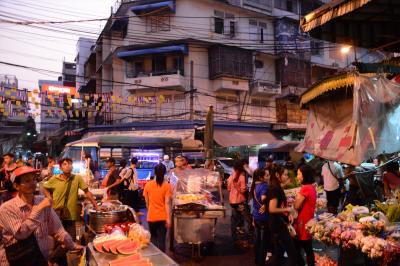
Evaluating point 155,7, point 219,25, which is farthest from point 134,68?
point 219,25

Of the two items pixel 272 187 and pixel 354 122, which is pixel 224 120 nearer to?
pixel 272 187

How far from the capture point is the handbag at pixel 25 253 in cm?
354

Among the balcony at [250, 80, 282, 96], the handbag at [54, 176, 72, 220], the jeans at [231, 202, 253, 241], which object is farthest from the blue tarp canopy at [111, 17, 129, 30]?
the handbag at [54, 176, 72, 220]

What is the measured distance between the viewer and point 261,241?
7.02 m

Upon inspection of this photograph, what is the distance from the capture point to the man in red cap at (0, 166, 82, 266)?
358 cm

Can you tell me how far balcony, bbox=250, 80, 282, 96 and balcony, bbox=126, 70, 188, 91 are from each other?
5.52 meters

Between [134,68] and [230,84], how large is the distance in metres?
7.74

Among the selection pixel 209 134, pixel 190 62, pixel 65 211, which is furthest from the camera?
pixel 190 62

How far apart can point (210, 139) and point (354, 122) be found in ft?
25.1

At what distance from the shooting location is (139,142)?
2028 centimetres

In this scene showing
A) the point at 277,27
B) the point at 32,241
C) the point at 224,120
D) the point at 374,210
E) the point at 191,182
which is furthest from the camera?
the point at 277,27

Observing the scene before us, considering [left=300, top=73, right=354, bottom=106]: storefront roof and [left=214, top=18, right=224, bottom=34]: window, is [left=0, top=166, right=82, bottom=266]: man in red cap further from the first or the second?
[left=214, top=18, right=224, bottom=34]: window

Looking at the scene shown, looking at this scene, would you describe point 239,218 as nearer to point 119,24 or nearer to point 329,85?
point 329,85

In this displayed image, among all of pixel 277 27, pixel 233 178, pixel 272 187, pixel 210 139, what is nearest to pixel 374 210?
pixel 272 187
